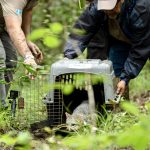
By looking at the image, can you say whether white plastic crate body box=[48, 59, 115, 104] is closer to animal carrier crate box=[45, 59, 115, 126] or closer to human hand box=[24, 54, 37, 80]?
animal carrier crate box=[45, 59, 115, 126]

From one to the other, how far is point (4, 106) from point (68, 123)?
69 centimetres

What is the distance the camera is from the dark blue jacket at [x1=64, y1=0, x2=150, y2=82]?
4961mm

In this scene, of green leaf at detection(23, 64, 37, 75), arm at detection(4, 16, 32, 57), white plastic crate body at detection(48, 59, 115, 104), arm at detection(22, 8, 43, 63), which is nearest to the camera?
green leaf at detection(23, 64, 37, 75)

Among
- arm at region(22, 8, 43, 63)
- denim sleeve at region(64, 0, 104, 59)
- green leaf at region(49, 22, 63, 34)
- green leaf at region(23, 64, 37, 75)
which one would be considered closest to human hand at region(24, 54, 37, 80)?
green leaf at region(23, 64, 37, 75)

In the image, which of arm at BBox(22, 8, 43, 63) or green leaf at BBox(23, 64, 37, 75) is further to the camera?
arm at BBox(22, 8, 43, 63)

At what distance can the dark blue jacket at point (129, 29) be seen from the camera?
496 centimetres

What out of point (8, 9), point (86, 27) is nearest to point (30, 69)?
point (8, 9)

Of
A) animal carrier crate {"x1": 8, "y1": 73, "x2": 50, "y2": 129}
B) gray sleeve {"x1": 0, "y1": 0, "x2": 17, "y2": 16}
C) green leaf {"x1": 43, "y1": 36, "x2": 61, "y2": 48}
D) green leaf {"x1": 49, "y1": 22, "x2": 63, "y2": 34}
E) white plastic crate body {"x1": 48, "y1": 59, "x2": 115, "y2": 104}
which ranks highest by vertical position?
gray sleeve {"x1": 0, "y1": 0, "x2": 17, "y2": 16}

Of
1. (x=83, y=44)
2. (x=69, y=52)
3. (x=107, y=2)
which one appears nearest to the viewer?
(x=107, y=2)

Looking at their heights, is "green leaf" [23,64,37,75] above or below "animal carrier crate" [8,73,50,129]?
above

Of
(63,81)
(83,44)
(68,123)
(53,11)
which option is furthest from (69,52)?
(53,11)

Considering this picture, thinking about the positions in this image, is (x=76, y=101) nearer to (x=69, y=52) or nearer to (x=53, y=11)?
(x=69, y=52)

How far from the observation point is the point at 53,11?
12281 millimetres

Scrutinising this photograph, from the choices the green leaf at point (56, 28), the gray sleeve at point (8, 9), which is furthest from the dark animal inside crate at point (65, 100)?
the green leaf at point (56, 28)
